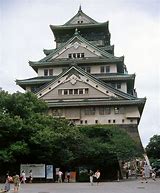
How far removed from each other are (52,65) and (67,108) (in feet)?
30.1

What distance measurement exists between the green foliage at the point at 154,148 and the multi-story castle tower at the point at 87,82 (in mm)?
20057

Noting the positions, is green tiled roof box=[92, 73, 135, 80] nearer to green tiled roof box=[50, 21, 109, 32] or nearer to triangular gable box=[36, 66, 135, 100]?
triangular gable box=[36, 66, 135, 100]

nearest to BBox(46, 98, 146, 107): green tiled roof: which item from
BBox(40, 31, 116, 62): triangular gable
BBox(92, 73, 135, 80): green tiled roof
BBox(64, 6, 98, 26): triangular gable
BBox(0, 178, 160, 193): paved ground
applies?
BBox(92, 73, 135, 80): green tiled roof

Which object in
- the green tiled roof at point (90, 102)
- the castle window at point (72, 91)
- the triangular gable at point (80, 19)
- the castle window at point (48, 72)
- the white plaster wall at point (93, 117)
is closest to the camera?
the green tiled roof at point (90, 102)

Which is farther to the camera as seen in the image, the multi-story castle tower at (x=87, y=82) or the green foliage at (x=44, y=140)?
the multi-story castle tower at (x=87, y=82)

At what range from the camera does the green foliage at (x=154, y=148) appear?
74.4 metres

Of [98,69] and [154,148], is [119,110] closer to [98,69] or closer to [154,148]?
[98,69]

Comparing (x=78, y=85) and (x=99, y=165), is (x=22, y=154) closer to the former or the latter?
(x=99, y=165)

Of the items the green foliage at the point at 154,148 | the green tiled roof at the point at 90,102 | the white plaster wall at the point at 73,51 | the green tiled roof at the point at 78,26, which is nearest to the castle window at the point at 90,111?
the green tiled roof at the point at 90,102

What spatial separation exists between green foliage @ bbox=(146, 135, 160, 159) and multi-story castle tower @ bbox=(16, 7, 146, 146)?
2006cm

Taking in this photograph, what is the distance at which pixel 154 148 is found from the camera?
2958 inches

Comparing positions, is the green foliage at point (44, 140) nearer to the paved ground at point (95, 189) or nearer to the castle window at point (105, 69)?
the paved ground at point (95, 189)

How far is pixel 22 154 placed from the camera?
3481cm

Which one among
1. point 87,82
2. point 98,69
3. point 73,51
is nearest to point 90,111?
point 87,82
